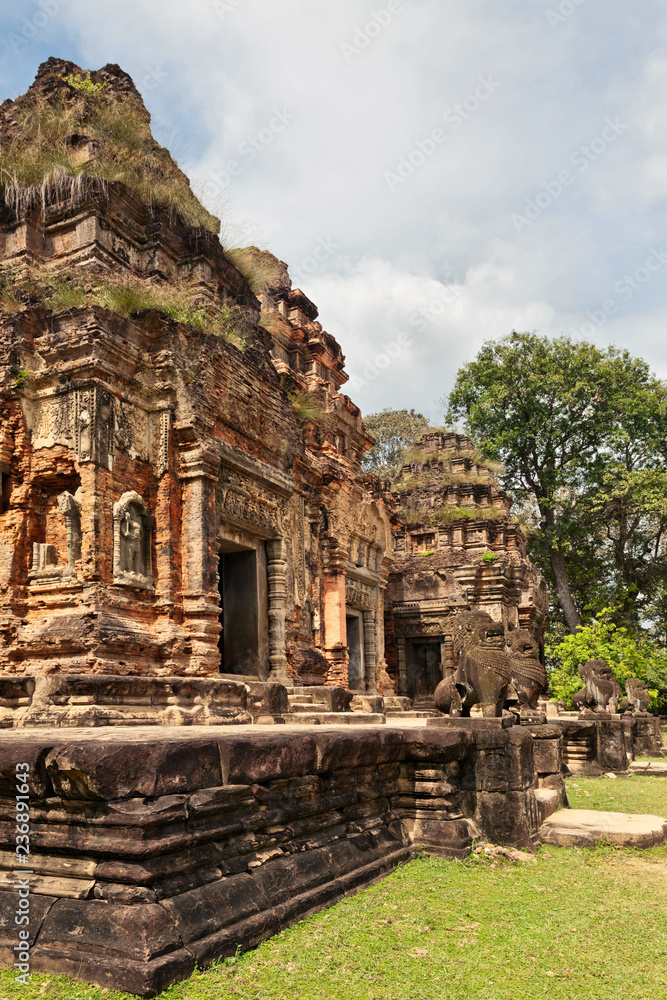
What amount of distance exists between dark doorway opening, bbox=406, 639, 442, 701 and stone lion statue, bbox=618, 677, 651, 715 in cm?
568

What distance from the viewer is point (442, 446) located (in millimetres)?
28516

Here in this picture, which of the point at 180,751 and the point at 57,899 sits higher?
the point at 180,751

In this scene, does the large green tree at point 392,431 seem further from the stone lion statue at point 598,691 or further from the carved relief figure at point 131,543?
the carved relief figure at point 131,543

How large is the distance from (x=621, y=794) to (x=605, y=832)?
4.16 m

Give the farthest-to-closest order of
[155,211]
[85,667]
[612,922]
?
1. [155,211]
2. [85,667]
3. [612,922]

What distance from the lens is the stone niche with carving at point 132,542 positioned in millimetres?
8711

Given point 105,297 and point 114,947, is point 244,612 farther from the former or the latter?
point 114,947

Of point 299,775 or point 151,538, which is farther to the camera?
point 151,538

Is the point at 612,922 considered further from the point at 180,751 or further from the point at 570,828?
the point at 180,751

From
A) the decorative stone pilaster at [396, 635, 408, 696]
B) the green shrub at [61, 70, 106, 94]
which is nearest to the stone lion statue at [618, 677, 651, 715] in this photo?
the decorative stone pilaster at [396, 635, 408, 696]

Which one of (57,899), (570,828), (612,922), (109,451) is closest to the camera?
(57,899)

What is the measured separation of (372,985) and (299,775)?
1.27 m

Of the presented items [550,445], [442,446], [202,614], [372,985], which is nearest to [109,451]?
[202,614]

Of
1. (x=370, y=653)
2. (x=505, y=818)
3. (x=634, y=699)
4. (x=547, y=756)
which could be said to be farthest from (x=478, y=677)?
(x=634, y=699)
